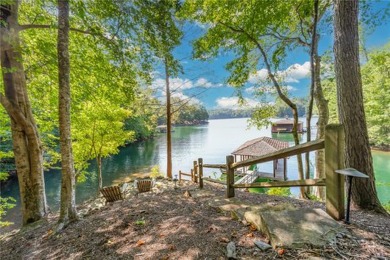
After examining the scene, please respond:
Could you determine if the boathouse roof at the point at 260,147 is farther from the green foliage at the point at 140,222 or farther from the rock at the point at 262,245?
the rock at the point at 262,245

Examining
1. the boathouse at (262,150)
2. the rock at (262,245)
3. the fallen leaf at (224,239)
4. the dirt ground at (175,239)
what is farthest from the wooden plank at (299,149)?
the boathouse at (262,150)

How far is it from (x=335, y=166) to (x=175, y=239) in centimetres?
196

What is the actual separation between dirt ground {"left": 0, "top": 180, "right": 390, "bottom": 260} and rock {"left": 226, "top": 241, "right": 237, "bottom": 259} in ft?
0.13

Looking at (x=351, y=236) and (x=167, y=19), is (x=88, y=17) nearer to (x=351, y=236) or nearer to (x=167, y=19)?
(x=167, y=19)

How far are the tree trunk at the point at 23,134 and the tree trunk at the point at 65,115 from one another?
1.67m

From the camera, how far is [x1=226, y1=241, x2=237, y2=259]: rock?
179 centimetres

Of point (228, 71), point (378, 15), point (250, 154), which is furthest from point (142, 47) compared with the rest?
point (250, 154)

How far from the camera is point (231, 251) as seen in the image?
1.85 m

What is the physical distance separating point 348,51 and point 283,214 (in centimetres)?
280

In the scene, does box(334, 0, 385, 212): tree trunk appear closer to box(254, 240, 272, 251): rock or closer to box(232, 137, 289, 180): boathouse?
box(254, 240, 272, 251): rock

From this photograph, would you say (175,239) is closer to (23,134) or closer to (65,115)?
(65,115)

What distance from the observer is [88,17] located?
4.96 m

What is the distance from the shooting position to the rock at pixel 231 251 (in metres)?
1.79

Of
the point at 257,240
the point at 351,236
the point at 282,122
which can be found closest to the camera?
the point at 351,236
